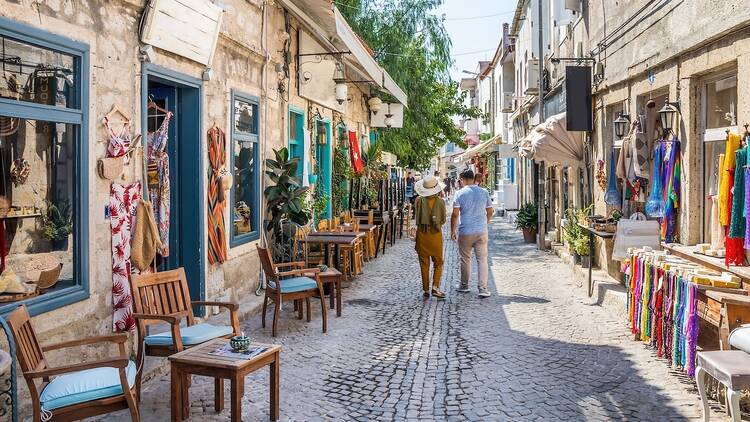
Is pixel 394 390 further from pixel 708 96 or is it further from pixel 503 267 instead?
pixel 503 267

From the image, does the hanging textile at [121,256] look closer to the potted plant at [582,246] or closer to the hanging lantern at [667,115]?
the hanging lantern at [667,115]

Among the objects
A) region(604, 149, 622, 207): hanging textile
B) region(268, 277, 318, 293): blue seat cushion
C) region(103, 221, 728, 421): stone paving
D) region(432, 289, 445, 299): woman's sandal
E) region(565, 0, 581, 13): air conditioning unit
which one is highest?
region(565, 0, 581, 13): air conditioning unit

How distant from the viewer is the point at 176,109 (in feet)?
22.9

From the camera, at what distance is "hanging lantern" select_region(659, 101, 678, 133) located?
24.3 feet

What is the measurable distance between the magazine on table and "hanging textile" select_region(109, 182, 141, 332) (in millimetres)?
1191

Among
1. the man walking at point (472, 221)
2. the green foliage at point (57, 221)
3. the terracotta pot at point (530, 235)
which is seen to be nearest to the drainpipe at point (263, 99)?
the man walking at point (472, 221)

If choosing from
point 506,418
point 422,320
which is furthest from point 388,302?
point 506,418

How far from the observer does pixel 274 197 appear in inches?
352

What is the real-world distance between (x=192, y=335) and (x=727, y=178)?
4.55m

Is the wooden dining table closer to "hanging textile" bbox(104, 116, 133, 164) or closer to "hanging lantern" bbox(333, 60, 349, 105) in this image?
"hanging lantern" bbox(333, 60, 349, 105)

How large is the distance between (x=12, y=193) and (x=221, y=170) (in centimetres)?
310

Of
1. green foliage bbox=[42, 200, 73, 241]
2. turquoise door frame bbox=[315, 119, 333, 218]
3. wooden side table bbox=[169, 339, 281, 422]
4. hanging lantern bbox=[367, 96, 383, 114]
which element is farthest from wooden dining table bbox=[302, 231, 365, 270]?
hanging lantern bbox=[367, 96, 383, 114]

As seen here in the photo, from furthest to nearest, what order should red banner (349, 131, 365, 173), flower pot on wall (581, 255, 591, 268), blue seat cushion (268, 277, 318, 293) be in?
1. red banner (349, 131, 365, 173)
2. flower pot on wall (581, 255, 591, 268)
3. blue seat cushion (268, 277, 318, 293)

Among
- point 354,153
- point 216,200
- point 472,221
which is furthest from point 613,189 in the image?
point 354,153
